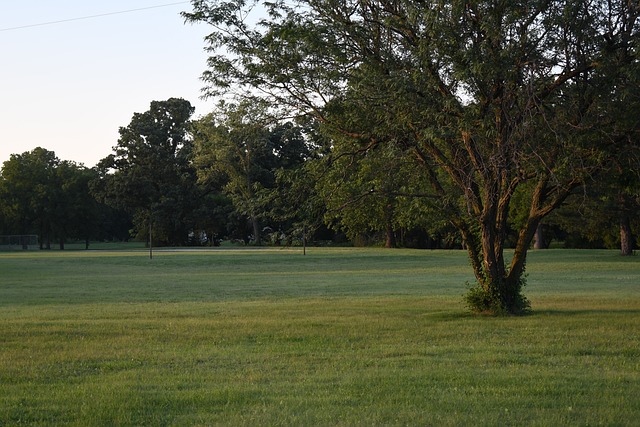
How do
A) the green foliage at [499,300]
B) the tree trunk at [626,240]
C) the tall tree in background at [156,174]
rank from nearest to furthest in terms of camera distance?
the green foliage at [499,300] → the tree trunk at [626,240] → the tall tree in background at [156,174]

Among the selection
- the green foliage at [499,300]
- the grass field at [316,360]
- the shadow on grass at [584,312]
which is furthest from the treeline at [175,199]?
the green foliage at [499,300]

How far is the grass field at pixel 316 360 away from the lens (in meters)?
8.55

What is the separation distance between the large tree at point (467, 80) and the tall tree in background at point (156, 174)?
255ft

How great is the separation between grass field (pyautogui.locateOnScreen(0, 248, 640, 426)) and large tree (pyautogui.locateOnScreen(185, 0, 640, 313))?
289cm

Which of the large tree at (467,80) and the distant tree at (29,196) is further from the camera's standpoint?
the distant tree at (29,196)

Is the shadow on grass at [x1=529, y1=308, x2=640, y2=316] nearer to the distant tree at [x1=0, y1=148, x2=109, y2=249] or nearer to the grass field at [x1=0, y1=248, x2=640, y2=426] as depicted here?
the grass field at [x1=0, y1=248, x2=640, y2=426]

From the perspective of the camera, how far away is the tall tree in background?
3841 inches

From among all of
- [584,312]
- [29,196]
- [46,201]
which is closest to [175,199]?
[46,201]

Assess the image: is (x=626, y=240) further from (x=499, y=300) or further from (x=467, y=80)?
(x=467, y=80)

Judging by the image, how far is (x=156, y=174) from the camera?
100375 millimetres

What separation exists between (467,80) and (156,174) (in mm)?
87004

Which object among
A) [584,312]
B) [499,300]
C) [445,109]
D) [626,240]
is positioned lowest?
[584,312]

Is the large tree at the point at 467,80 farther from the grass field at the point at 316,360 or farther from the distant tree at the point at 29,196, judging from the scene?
the distant tree at the point at 29,196

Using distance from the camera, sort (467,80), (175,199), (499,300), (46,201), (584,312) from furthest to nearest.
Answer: (46,201)
(175,199)
(584,312)
(499,300)
(467,80)
